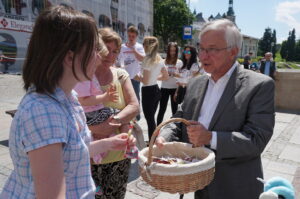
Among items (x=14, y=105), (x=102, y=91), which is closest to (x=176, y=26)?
(x=14, y=105)

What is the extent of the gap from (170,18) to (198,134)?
175 ft

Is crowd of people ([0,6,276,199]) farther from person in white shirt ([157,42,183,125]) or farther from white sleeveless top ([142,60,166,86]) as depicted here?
person in white shirt ([157,42,183,125])

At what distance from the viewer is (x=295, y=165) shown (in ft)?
14.3

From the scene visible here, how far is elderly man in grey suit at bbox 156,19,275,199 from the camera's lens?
1.66m

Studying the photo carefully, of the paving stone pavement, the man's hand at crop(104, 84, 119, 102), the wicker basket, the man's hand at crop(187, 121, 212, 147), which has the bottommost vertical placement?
the paving stone pavement

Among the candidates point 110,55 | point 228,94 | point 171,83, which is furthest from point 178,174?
point 171,83

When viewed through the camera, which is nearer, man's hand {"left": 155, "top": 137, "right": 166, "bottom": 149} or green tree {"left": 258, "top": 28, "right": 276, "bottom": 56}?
man's hand {"left": 155, "top": 137, "right": 166, "bottom": 149}

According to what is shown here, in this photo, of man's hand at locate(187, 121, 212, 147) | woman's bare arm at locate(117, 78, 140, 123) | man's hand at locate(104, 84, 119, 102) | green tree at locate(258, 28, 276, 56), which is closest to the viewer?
man's hand at locate(187, 121, 212, 147)

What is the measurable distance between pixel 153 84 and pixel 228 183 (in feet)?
10.2

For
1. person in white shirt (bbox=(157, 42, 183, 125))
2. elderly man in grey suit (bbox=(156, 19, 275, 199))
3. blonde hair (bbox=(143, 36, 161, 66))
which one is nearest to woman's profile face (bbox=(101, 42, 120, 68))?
elderly man in grey suit (bbox=(156, 19, 275, 199))

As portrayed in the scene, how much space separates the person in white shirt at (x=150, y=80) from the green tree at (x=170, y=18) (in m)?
49.8

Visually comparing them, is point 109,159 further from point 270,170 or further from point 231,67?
point 270,170

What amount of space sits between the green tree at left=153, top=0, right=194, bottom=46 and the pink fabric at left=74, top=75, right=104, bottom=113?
52636 mm

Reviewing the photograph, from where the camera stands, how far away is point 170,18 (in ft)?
172
